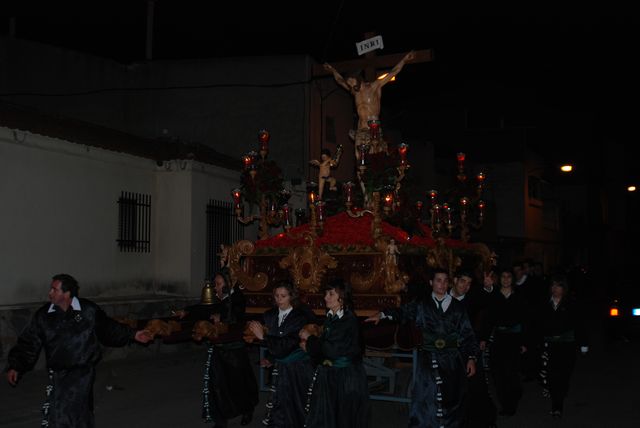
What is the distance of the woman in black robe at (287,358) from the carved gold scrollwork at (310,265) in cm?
213

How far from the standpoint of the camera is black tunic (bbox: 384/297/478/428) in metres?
6.84

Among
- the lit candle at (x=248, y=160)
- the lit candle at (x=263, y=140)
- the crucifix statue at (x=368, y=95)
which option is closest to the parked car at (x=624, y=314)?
the crucifix statue at (x=368, y=95)

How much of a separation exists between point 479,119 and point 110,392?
Answer: 93.7ft

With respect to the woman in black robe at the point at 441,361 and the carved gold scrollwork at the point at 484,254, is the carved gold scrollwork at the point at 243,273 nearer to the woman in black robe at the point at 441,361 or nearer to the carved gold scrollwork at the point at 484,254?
the woman in black robe at the point at 441,361

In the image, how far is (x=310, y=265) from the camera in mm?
8938

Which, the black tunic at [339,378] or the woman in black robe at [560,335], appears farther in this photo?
the woman in black robe at [560,335]

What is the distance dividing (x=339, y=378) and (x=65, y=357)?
221 centimetres

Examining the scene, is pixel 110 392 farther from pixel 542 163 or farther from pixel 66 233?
pixel 542 163

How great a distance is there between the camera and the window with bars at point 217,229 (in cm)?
1593

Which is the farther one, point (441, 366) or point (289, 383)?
point (441, 366)

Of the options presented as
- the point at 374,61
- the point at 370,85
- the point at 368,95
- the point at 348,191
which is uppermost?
the point at 374,61

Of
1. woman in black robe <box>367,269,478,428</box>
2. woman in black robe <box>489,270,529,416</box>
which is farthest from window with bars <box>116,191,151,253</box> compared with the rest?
woman in black robe <box>367,269,478,428</box>

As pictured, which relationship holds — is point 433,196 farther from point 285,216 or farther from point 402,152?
point 285,216

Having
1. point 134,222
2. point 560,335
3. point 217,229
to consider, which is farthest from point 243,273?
point 217,229
